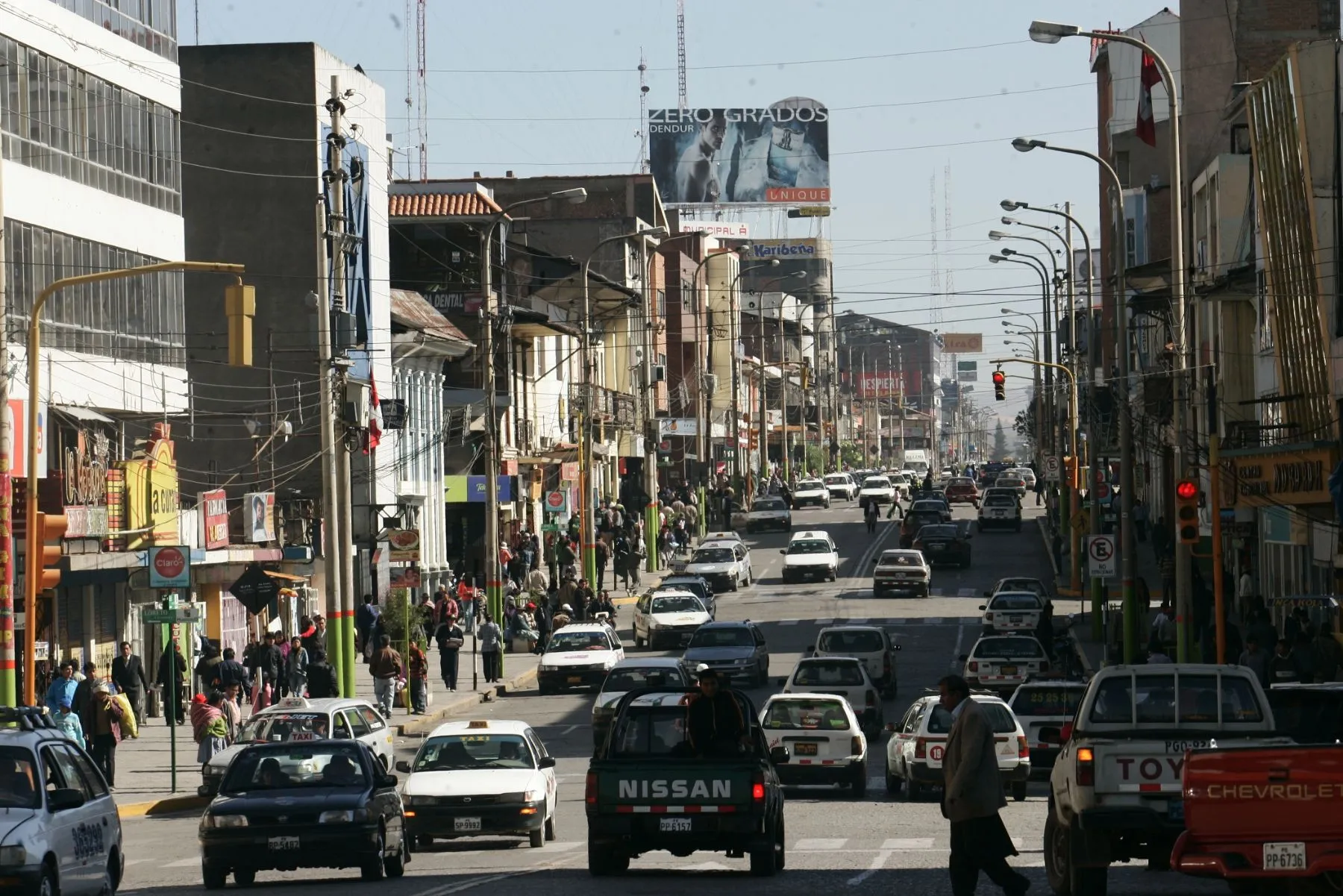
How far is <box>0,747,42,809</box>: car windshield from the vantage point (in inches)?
629

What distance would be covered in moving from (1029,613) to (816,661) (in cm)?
1500

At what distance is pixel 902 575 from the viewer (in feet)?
216

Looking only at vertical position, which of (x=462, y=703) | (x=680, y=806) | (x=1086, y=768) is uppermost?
(x=1086, y=768)

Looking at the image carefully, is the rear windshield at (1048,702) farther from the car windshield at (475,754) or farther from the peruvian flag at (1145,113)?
the peruvian flag at (1145,113)

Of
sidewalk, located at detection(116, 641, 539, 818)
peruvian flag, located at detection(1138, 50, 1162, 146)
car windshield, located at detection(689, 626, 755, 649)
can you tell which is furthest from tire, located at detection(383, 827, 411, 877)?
car windshield, located at detection(689, 626, 755, 649)

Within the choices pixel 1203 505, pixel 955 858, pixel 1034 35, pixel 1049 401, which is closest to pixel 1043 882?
pixel 955 858

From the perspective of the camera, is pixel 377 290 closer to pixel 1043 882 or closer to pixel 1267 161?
pixel 1267 161

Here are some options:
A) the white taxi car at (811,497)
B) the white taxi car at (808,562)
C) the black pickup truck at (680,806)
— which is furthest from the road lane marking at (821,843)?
the white taxi car at (811,497)

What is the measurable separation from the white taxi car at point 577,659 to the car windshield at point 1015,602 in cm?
959

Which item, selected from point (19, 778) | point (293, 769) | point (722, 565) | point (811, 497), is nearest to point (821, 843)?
point (293, 769)

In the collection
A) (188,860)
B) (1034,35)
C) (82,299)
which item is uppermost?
(1034,35)

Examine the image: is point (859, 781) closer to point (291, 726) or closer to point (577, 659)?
point (291, 726)

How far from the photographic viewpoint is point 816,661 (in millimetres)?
37156

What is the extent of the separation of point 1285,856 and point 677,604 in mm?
41356
